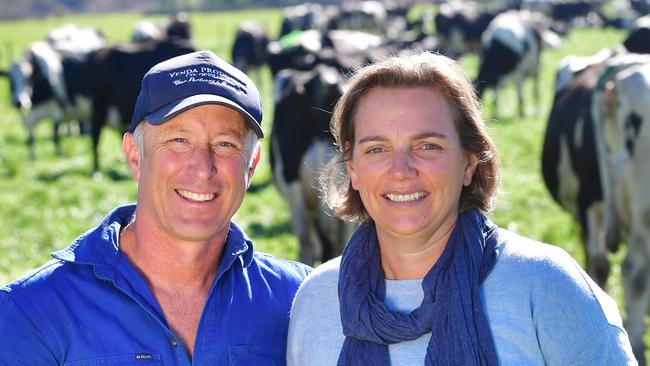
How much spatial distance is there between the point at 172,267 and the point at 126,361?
0.38m

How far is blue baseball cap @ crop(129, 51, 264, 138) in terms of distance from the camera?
9.92 ft

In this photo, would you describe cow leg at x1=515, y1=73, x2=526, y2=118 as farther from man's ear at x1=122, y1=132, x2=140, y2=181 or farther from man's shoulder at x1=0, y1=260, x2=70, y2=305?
man's shoulder at x1=0, y1=260, x2=70, y2=305

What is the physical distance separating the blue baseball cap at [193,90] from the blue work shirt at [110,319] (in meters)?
0.43

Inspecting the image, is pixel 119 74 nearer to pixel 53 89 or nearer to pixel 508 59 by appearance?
pixel 53 89

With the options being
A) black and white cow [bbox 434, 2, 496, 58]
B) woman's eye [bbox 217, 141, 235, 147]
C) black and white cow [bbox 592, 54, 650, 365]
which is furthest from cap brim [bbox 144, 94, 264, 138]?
black and white cow [bbox 434, 2, 496, 58]

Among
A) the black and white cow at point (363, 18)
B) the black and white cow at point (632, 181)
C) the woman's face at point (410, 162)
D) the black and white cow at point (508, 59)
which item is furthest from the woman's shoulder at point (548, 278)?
the black and white cow at point (363, 18)

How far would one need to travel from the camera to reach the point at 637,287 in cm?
632

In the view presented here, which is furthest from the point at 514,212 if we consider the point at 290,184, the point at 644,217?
the point at 644,217

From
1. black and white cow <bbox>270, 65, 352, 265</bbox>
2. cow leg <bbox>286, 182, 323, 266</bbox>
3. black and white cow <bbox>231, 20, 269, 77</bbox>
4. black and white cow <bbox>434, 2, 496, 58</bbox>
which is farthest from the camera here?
black and white cow <bbox>434, 2, 496, 58</bbox>

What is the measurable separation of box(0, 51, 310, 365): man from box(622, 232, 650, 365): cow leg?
3665mm

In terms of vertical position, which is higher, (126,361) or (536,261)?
(536,261)

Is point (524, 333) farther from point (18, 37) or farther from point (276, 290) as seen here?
point (18, 37)

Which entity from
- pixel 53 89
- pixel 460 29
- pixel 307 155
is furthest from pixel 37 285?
pixel 460 29

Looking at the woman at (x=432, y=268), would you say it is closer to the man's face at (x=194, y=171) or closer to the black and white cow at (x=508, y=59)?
the man's face at (x=194, y=171)
